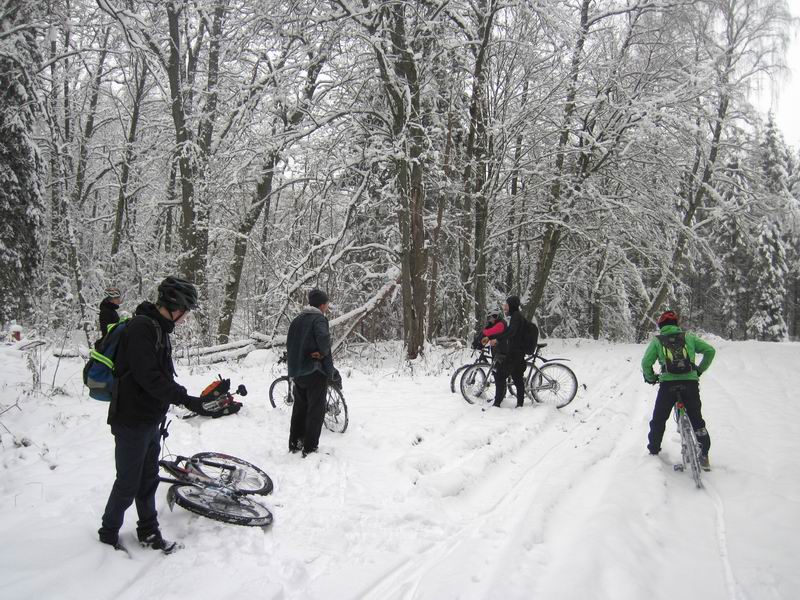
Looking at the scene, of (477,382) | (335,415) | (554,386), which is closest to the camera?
(335,415)

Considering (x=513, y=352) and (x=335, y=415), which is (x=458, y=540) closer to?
(x=335, y=415)

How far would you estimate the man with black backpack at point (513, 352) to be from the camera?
8766 millimetres

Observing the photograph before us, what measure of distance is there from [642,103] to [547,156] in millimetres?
3180

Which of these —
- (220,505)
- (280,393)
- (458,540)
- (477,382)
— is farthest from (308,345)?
(477,382)

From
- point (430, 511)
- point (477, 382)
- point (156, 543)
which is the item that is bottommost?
point (430, 511)

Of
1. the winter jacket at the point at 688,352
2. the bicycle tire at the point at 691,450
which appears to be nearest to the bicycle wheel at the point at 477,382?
the winter jacket at the point at 688,352

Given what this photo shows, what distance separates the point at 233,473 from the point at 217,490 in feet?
1.33

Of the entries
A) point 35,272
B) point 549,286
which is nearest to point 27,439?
point 35,272

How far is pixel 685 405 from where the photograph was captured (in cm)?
602

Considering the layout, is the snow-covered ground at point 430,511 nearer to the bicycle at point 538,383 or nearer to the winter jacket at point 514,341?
the bicycle at point 538,383

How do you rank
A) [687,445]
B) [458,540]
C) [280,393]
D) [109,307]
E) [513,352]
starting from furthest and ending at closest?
[513,352]
[280,393]
[109,307]
[687,445]
[458,540]

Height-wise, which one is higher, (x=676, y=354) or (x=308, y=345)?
(x=676, y=354)

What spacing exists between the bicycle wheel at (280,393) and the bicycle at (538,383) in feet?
10.4

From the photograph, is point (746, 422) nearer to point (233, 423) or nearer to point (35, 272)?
point (233, 423)
